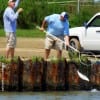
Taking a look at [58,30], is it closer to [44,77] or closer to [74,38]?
[44,77]

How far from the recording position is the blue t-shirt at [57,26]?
19.3 metres

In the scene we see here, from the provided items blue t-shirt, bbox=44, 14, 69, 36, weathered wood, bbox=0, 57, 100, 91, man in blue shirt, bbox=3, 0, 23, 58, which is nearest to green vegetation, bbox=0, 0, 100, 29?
blue t-shirt, bbox=44, 14, 69, 36

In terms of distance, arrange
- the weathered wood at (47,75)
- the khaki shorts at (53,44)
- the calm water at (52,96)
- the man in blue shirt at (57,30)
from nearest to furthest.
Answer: the calm water at (52,96) < the weathered wood at (47,75) < the man in blue shirt at (57,30) < the khaki shorts at (53,44)

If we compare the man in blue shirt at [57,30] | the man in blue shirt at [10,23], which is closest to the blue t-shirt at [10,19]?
the man in blue shirt at [10,23]

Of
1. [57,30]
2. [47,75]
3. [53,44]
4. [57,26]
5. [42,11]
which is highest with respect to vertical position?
[42,11]

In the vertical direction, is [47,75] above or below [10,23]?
below

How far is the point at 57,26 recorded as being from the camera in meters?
19.3

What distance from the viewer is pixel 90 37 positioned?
23.7 m

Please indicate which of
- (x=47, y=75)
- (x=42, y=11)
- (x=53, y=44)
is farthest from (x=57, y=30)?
(x=42, y=11)

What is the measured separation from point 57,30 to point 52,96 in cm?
292

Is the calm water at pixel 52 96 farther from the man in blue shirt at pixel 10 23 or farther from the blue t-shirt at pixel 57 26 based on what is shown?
the blue t-shirt at pixel 57 26

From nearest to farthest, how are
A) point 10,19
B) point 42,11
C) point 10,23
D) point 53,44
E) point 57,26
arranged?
point 10,19
point 10,23
point 57,26
point 53,44
point 42,11

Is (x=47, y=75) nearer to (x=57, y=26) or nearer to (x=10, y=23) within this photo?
(x=10, y=23)

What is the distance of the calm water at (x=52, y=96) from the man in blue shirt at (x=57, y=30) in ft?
6.40
